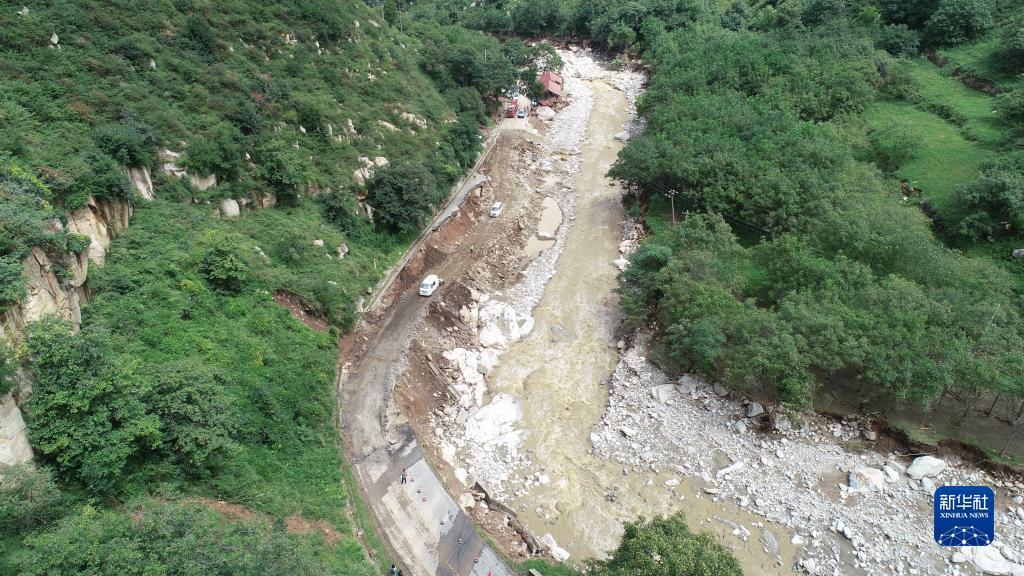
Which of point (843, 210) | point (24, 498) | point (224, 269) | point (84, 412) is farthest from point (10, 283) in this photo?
point (843, 210)

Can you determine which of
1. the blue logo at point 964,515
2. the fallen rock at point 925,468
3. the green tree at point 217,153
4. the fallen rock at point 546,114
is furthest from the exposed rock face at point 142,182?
the fallen rock at point 546,114

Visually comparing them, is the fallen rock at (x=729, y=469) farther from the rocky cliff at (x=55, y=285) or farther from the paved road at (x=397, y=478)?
the rocky cliff at (x=55, y=285)

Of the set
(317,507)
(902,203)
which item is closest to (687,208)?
(902,203)

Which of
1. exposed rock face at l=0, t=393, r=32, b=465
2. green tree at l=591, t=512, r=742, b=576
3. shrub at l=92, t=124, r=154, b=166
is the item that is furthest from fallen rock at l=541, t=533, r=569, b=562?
shrub at l=92, t=124, r=154, b=166

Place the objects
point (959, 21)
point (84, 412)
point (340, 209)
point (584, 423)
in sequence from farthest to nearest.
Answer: point (959, 21)
point (340, 209)
point (584, 423)
point (84, 412)

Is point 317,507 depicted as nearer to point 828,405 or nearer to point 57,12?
point 828,405

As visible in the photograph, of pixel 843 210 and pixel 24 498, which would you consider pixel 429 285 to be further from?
pixel 843 210

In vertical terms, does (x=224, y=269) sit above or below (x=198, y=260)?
below
